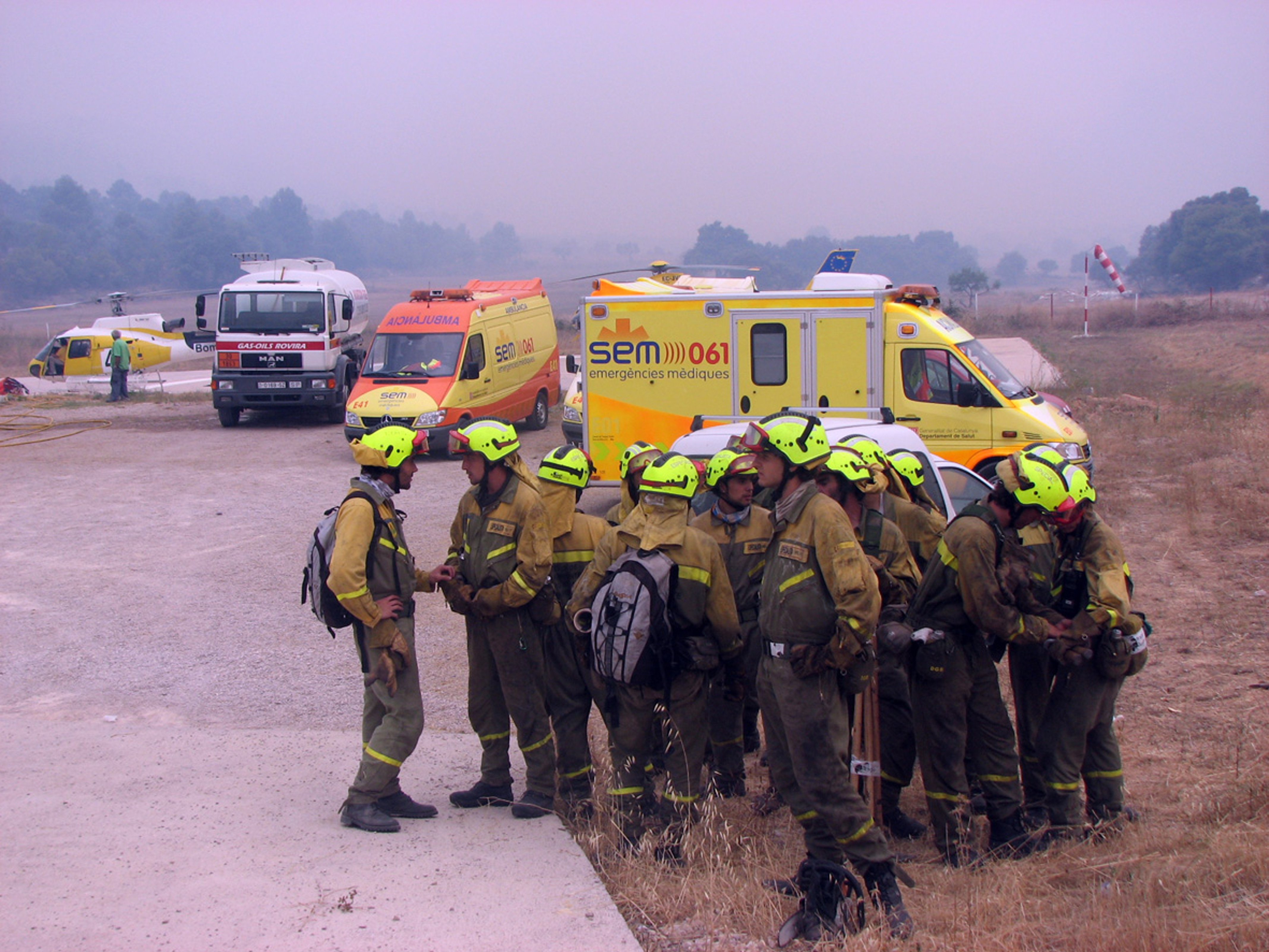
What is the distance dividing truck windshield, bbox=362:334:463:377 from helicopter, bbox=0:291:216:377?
565 inches

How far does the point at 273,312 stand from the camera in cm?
1931

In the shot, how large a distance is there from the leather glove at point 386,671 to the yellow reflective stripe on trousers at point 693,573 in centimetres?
136

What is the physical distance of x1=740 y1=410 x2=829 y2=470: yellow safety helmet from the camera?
3.94 m

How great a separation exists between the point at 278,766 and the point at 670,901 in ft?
8.20

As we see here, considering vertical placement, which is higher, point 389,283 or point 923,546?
point 389,283

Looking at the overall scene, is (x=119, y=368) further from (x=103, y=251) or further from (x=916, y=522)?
(x=103, y=251)

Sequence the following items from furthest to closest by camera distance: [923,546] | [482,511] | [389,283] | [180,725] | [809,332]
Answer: [389,283] → [809,332] → [180,725] → [923,546] → [482,511]

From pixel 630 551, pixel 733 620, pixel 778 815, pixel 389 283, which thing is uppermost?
pixel 389 283

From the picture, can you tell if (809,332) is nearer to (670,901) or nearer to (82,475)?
(670,901)

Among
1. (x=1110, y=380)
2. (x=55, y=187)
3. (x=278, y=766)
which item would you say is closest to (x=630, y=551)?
(x=278, y=766)

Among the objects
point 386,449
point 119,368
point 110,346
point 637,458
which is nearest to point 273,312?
point 119,368

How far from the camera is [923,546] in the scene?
518 centimetres

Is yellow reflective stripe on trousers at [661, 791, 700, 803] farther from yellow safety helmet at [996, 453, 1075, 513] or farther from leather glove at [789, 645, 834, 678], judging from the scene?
yellow safety helmet at [996, 453, 1075, 513]

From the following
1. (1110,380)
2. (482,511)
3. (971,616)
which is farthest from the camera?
(1110,380)
